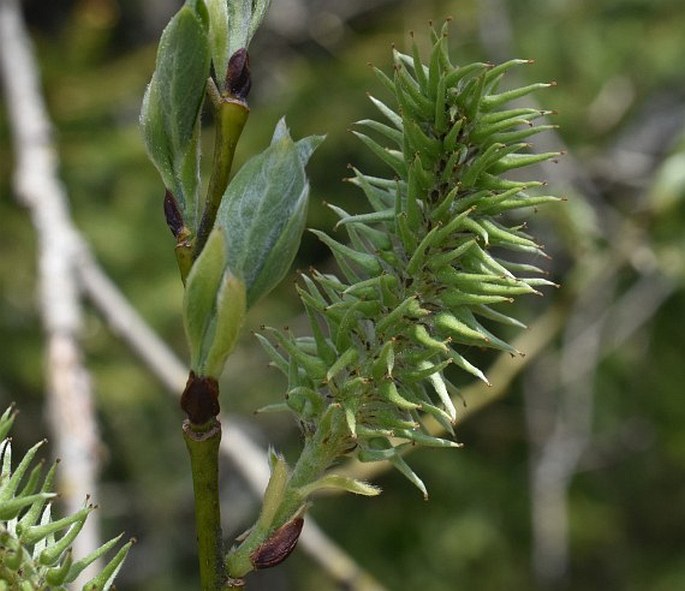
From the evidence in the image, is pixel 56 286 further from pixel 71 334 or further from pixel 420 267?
pixel 420 267

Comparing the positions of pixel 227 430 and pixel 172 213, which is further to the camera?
pixel 227 430

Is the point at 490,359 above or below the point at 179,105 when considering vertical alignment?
below

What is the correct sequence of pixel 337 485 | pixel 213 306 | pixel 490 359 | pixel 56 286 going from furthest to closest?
pixel 490 359 → pixel 56 286 → pixel 337 485 → pixel 213 306

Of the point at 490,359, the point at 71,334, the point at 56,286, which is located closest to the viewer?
the point at 71,334

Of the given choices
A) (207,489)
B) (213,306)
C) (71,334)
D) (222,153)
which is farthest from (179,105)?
(71,334)

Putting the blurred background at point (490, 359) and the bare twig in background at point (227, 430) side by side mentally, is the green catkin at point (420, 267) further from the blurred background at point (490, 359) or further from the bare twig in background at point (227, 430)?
the blurred background at point (490, 359)

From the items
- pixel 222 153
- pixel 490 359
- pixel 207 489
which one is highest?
pixel 222 153

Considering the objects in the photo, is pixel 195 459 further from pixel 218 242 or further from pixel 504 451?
pixel 504 451
